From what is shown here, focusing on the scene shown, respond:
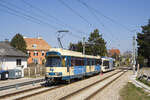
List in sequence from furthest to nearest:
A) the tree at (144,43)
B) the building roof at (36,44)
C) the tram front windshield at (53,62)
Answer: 1. the building roof at (36,44)
2. the tree at (144,43)
3. the tram front windshield at (53,62)

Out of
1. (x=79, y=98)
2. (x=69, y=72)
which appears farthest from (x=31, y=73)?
(x=79, y=98)

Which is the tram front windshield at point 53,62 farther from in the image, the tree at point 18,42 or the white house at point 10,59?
the tree at point 18,42

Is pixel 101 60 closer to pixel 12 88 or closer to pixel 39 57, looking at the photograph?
pixel 12 88

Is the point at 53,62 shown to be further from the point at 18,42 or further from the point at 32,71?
the point at 18,42

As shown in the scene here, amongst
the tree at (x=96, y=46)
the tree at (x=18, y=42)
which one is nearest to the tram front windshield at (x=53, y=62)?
the tree at (x=18, y=42)

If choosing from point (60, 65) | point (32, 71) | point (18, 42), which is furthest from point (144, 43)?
point (60, 65)

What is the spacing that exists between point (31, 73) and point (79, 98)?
19164 mm

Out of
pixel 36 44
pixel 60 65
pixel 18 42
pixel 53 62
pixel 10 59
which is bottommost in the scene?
pixel 60 65

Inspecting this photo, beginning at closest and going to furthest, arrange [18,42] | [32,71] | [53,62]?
1. [53,62]
2. [32,71]
3. [18,42]

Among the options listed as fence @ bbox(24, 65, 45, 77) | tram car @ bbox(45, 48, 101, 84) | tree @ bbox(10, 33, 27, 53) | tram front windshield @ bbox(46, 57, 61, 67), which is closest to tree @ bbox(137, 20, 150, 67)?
tree @ bbox(10, 33, 27, 53)

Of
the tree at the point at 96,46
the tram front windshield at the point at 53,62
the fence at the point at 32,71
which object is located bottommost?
the fence at the point at 32,71

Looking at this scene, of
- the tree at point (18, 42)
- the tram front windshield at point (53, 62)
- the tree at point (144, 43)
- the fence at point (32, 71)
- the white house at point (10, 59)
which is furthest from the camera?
the tree at point (144, 43)

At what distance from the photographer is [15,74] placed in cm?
2567

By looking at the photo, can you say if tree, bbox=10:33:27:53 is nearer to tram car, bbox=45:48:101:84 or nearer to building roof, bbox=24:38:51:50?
building roof, bbox=24:38:51:50
